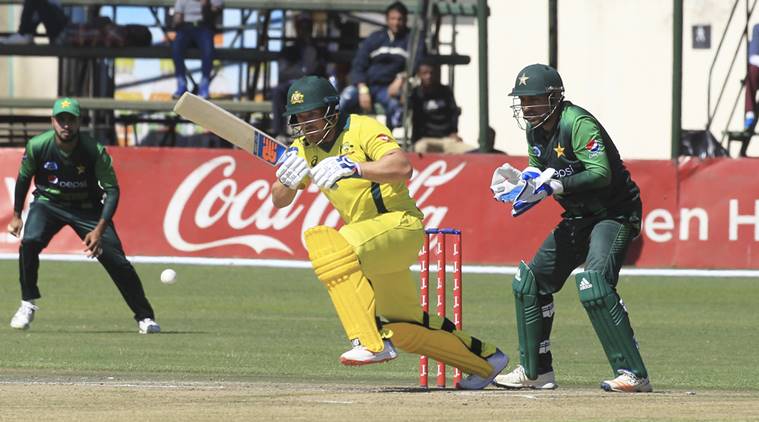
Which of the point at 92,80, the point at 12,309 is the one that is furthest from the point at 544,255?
the point at 92,80

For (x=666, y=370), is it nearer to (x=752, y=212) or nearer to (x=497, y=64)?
(x=752, y=212)

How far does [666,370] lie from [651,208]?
9242 millimetres

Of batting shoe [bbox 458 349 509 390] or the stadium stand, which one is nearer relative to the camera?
batting shoe [bbox 458 349 509 390]

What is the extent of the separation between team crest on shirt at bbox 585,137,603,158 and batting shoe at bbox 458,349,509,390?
1.44 metres

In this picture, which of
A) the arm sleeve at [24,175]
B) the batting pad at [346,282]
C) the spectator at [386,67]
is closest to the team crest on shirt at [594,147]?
the batting pad at [346,282]

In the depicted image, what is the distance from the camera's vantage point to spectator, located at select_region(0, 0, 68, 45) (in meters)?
25.8

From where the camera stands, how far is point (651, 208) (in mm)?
21469

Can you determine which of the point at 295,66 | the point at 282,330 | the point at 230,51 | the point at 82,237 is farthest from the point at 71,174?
the point at 230,51

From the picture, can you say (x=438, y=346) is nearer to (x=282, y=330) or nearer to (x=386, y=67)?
(x=282, y=330)

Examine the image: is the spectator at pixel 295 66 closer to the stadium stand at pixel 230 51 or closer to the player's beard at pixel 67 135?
the stadium stand at pixel 230 51

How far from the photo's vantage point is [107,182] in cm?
1454

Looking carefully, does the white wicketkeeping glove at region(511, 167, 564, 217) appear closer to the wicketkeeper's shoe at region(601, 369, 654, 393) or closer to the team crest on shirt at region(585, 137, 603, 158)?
the team crest on shirt at region(585, 137, 603, 158)

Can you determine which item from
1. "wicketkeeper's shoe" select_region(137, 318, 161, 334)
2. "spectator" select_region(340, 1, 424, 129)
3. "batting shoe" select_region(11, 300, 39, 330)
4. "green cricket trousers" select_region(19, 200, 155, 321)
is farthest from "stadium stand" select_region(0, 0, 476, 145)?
"batting shoe" select_region(11, 300, 39, 330)

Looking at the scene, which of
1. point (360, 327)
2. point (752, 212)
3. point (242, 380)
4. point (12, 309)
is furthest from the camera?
point (752, 212)
